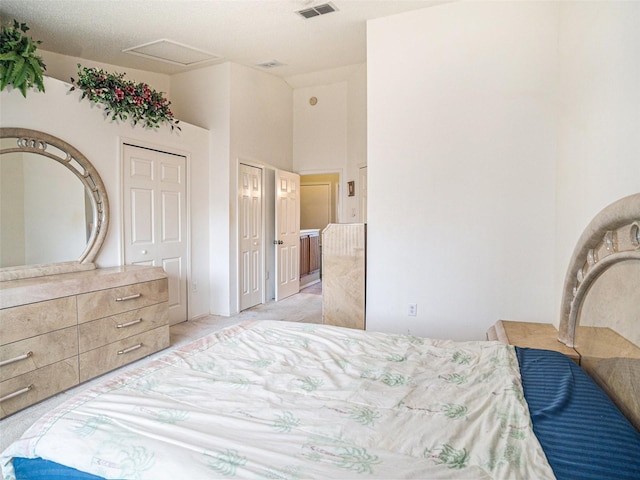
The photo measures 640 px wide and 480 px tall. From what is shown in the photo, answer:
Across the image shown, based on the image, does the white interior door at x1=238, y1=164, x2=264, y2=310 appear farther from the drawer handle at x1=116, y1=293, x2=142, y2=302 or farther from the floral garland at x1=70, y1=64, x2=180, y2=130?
the drawer handle at x1=116, y1=293, x2=142, y2=302

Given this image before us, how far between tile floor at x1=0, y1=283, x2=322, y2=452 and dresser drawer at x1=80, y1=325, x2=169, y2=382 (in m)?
0.07

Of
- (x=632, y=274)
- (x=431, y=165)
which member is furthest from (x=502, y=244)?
(x=632, y=274)

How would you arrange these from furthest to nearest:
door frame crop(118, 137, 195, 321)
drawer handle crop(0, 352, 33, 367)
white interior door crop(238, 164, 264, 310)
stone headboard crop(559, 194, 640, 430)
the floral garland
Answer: white interior door crop(238, 164, 264, 310), door frame crop(118, 137, 195, 321), the floral garland, drawer handle crop(0, 352, 33, 367), stone headboard crop(559, 194, 640, 430)

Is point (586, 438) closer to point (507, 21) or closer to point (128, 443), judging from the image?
point (128, 443)

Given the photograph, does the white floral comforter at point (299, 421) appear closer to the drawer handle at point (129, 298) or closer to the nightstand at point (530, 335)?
the nightstand at point (530, 335)

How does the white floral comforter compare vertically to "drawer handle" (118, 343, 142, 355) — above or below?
above

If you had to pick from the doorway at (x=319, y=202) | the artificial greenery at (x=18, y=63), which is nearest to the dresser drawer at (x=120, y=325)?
the artificial greenery at (x=18, y=63)

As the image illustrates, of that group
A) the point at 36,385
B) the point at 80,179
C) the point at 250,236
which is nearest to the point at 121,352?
the point at 36,385

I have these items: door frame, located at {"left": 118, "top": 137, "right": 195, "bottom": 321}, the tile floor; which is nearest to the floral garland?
door frame, located at {"left": 118, "top": 137, "right": 195, "bottom": 321}

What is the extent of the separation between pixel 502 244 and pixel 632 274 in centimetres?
168

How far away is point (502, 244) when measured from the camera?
2.99 meters

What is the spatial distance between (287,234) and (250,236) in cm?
86

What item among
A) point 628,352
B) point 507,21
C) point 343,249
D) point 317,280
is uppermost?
point 507,21

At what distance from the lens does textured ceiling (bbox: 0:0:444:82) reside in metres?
3.11
